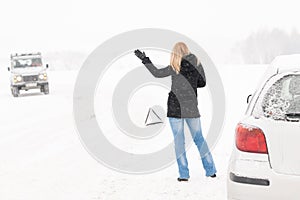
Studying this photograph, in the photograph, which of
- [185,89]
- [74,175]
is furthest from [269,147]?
[74,175]

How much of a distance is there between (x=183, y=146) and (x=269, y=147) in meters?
2.37

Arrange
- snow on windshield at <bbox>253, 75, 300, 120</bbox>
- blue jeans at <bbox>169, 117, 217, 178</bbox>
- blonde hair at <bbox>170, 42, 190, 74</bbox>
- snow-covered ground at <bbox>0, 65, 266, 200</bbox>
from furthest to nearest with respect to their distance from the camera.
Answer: blue jeans at <bbox>169, 117, 217, 178</bbox> < blonde hair at <bbox>170, 42, 190, 74</bbox> < snow-covered ground at <bbox>0, 65, 266, 200</bbox> < snow on windshield at <bbox>253, 75, 300, 120</bbox>

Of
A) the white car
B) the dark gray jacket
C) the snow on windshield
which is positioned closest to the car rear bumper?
the white car

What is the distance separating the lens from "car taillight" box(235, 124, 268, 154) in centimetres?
326

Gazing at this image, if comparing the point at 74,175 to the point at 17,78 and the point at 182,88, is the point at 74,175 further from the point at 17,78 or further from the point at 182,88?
the point at 17,78

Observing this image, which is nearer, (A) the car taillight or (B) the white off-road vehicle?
(A) the car taillight

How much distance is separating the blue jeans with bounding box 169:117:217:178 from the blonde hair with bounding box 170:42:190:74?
69 cm

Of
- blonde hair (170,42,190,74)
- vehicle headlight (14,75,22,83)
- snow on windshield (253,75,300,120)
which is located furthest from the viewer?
vehicle headlight (14,75,22,83)

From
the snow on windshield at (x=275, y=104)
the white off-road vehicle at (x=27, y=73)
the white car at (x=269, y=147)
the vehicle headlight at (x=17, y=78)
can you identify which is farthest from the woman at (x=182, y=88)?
the vehicle headlight at (x=17, y=78)

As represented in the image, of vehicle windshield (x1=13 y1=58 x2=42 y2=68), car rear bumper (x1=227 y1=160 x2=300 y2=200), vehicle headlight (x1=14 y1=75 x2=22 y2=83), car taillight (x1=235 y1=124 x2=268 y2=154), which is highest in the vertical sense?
car taillight (x1=235 y1=124 x2=268 y2=154)

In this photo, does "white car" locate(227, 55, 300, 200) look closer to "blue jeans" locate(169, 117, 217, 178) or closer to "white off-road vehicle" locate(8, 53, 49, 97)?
"blue jeans" locate(169, 117, 217, 178)

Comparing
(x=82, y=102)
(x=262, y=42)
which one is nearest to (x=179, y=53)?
(x=82, y=102)

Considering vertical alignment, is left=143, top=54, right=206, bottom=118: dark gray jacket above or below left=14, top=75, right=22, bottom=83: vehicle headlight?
above

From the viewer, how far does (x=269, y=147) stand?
10.6 ft
